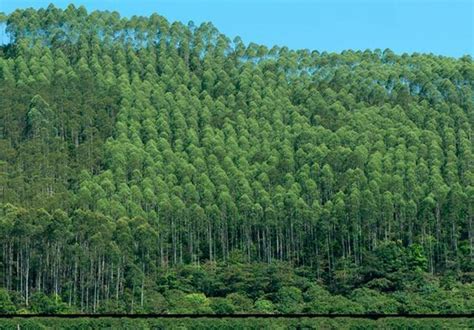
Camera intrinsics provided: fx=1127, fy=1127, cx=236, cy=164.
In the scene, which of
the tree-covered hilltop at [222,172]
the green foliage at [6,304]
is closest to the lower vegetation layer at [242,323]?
the tree-covered hilltop at [222,172]

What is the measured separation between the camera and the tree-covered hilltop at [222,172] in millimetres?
88688

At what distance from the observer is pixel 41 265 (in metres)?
88.8

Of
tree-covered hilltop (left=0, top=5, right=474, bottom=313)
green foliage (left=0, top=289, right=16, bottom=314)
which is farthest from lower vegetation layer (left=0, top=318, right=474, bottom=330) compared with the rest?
green foliage (left=0, top=289, right=16, bottom=314)

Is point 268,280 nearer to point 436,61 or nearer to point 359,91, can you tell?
point 359,91

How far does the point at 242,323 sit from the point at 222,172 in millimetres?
47845

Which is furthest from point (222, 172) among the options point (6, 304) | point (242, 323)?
point (242, 323)

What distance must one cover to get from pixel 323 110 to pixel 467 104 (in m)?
16.6

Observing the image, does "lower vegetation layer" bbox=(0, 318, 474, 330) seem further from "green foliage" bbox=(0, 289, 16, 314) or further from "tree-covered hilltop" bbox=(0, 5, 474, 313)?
"green foliage" bbox=(0, 289, 16, 314)

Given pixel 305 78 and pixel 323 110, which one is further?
pixel 305 78

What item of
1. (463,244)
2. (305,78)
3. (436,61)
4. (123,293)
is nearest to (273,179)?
(463,244)

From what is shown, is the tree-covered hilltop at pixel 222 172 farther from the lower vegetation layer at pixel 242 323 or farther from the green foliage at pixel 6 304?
the lower vegetation layer at pixel 242 323

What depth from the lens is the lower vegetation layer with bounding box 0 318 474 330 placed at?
5809 centimetres

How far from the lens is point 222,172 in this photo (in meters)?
107

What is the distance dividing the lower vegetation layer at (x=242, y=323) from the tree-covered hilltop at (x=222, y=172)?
573 inches
